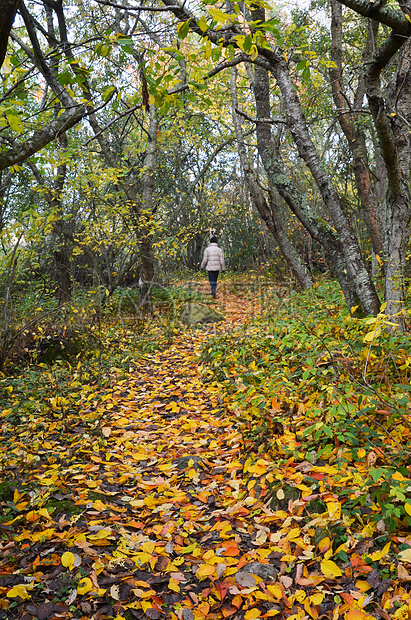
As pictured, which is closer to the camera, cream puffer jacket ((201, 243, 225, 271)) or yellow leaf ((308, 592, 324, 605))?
yellow leaf ((308, 592, 324, 605))

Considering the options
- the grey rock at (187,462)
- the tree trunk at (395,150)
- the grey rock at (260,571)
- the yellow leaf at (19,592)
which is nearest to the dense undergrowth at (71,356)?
the grey rock at (187,462)

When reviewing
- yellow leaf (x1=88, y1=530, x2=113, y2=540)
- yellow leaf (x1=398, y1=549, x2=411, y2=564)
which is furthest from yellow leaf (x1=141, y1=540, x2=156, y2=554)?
yellow leaf (x1=398, y1=549, x2=411, y2=564)

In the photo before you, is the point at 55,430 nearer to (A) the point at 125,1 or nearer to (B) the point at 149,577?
(B) the point at 149,577

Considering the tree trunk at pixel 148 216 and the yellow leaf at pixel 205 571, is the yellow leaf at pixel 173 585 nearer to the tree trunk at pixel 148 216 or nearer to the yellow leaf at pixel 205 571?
the yellow leaf at pixel 205 571

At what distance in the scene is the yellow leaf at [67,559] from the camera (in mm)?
2371

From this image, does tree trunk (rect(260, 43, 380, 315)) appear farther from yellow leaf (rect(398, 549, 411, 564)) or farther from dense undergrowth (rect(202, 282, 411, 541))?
yellow leaf (rect(398, 549, 411, 564))

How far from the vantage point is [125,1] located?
8.99 metres

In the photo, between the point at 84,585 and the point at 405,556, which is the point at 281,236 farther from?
the point at 84,585

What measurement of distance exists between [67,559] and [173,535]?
725 mm

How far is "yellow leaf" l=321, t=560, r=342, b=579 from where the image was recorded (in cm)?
223

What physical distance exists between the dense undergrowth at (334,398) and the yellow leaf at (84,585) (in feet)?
4.77

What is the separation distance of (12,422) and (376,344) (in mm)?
4019

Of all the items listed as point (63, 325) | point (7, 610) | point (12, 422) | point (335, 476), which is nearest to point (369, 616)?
point (335, 476)

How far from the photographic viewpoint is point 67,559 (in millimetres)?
2396
